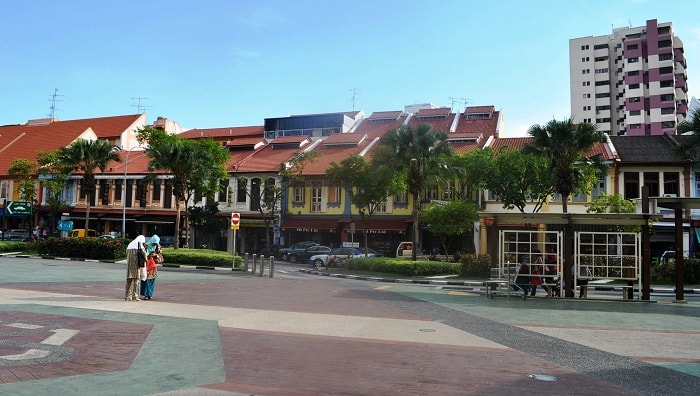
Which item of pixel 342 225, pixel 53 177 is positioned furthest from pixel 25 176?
pixel 342 225

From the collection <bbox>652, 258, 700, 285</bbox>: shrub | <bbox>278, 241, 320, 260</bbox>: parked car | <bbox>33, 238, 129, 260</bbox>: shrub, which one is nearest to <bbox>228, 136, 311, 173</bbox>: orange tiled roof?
<bbox>278, 241, 320, 260</bbox>: parked car

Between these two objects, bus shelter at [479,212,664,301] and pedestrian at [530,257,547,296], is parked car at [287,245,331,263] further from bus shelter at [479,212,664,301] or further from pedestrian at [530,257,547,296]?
pedestrian at [530,257,547,296]

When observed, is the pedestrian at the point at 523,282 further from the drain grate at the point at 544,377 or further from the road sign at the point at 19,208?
the road sign at the point at 19,208

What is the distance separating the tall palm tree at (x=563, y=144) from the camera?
29.9 m

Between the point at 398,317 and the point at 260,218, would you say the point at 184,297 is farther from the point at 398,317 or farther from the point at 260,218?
the point at 260,218

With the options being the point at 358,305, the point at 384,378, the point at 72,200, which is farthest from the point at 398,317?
the point at 72,200

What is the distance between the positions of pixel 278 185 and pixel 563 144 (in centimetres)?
2566

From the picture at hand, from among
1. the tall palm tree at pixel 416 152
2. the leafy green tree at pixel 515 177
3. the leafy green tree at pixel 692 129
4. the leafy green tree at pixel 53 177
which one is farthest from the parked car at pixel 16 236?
the leafy green tree at pixel 692 129

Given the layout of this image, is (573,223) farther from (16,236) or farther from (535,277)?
(16,236)

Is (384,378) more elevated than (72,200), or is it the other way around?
(72,200)

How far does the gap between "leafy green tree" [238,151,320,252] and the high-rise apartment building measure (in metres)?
50.8

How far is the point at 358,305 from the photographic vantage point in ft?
48.2

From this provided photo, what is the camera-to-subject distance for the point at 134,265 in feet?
47.9

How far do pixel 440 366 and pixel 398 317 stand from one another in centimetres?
484
